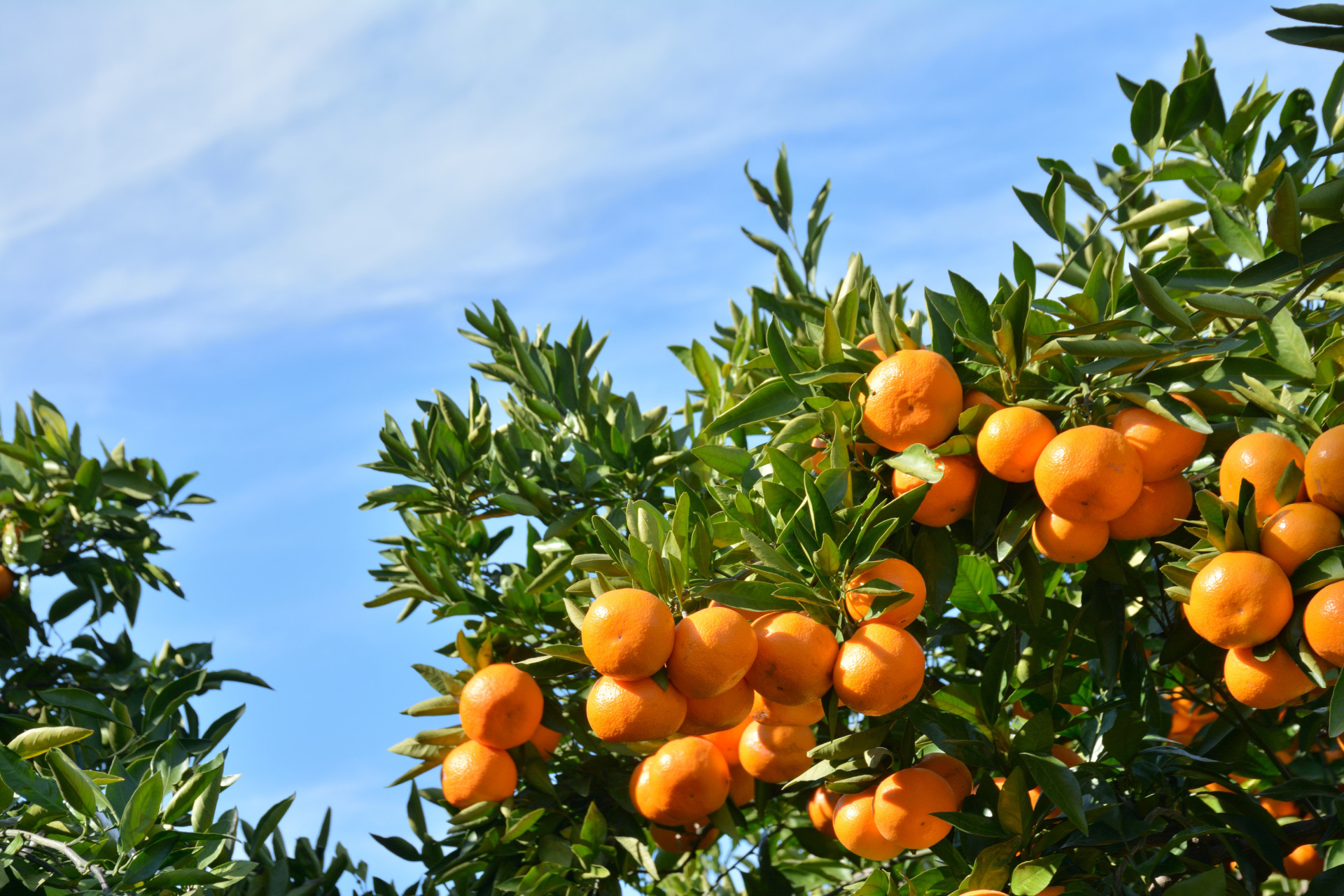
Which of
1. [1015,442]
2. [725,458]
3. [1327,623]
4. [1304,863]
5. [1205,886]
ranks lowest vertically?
[1304,863]

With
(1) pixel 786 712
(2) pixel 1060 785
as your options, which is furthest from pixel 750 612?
(2) pixel 1060 785

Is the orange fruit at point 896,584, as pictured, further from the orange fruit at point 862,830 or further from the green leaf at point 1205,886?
the green leaf at point 1205,886

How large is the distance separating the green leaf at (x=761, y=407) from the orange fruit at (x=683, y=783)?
82cm

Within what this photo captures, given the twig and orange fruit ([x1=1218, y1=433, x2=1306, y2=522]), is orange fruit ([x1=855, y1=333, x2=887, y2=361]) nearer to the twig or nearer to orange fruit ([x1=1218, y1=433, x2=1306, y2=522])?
orange fruit ([x1=1218, y1=433, x2=1306, y2=522])

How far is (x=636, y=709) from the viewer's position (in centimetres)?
175

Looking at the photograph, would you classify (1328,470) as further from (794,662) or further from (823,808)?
(823,808)

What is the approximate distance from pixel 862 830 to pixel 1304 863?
1475mm

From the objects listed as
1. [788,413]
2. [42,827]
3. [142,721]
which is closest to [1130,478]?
[788,413]

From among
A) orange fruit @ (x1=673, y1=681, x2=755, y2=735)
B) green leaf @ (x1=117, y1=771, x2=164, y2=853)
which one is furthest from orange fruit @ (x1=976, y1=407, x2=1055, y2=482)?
green leaf @ (x1=117, y1=771, x2=164, y2=853)

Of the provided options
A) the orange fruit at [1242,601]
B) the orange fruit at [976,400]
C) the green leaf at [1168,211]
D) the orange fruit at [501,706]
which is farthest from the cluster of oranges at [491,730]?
the green leaf at [1168,211]

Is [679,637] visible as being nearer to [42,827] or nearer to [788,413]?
[788,413]

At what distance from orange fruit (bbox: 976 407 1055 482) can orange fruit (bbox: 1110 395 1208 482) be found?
0.48ft

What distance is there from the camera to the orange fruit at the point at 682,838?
2822 millimetres

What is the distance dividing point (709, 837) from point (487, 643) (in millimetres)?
873
